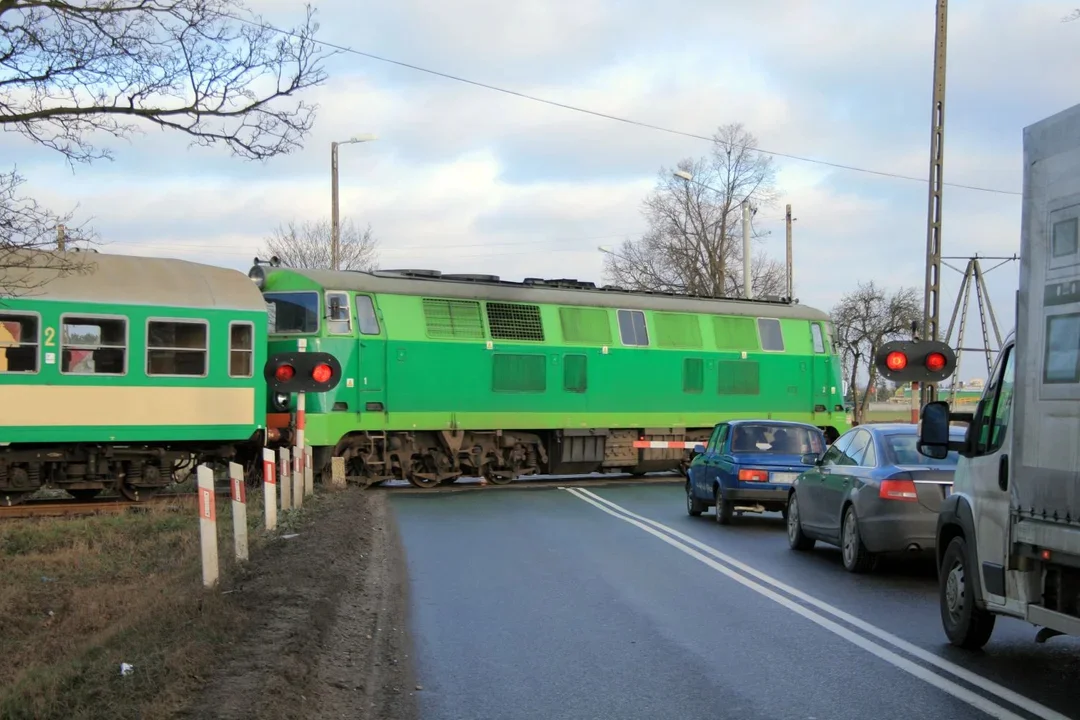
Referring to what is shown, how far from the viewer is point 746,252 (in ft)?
123

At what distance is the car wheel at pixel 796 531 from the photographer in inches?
579

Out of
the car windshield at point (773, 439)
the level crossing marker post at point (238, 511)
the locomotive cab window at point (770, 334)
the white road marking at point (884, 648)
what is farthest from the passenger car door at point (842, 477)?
the locomotive cab window at point (770, 334)

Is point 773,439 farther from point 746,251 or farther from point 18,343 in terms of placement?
point 746,251

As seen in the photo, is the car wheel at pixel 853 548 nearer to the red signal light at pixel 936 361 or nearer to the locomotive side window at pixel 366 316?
the red signal light at pixel 936 361

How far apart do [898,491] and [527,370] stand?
14.8 meters

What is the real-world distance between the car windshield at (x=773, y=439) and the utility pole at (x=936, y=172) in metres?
5.55

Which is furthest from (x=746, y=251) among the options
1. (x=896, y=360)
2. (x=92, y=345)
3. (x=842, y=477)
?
(x=842, y=477)

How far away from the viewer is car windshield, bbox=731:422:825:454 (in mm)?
17969

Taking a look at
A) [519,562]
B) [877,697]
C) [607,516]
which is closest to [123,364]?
[607,516]

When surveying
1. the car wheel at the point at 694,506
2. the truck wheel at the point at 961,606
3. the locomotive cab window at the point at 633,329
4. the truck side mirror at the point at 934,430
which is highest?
the locomotive cab window at the point at 633,329

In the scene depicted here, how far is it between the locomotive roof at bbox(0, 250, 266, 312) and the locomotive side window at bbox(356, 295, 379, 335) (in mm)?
2485

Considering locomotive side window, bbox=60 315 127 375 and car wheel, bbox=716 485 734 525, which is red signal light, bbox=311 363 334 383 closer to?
locomotive side window, bbox=60 315 127 375

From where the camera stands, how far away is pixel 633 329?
1105 inches

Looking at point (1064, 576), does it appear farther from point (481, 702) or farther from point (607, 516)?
Answer: point (607, 516)
